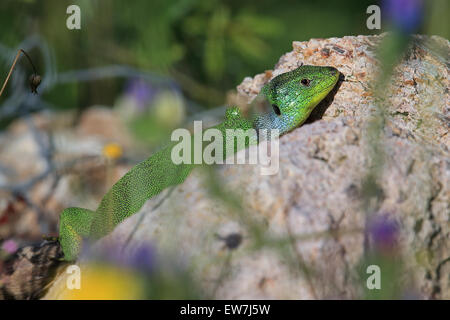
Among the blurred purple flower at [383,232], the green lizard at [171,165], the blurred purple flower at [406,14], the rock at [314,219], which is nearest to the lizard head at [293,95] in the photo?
the green lizard at [171,165]

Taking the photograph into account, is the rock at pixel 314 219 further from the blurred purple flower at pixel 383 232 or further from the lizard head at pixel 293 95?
the lizard head at pixel 293 95

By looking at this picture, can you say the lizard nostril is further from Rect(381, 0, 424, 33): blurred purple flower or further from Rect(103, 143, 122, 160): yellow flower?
Rect(103, 143, 122, 160): yellow flower

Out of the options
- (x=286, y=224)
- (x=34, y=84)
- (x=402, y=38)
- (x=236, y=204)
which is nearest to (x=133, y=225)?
(x=236, y=204)

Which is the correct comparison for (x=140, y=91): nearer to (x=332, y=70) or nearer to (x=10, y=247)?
(x=10, y=247)

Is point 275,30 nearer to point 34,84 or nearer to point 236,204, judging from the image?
point 34,84

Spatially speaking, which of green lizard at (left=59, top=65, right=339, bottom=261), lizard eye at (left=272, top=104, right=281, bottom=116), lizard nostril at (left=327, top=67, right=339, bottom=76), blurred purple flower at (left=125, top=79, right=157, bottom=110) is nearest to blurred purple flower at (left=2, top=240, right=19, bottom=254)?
green lizard at (left=59, top=65, right=339, bottom=261)

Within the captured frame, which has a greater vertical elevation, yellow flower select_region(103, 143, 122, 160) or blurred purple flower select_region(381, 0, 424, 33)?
yellow flower select_region(103, 143, 122, 160)

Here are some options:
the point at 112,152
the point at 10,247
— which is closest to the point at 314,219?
the point at 10,247
